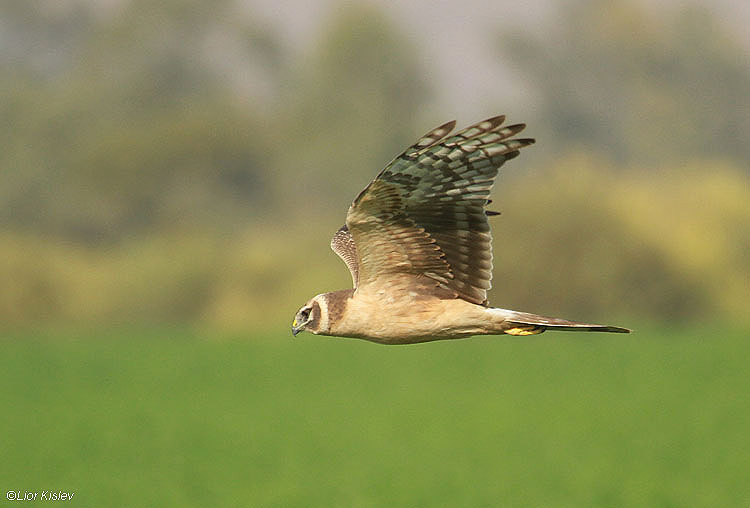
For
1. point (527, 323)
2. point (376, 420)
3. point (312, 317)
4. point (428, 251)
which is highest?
point (428, 251)

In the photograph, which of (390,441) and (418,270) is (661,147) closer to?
(390,441)

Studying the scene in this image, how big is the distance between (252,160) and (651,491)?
33.6 metres

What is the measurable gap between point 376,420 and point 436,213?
1066 inches

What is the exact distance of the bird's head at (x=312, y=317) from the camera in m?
5.97

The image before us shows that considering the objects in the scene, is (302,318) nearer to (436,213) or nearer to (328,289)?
(436,213)

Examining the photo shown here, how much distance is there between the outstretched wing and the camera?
5.86 meters

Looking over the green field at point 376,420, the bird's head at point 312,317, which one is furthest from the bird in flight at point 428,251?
the green field at point 376,420

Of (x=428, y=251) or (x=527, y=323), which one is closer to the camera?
(x=527, y=323)

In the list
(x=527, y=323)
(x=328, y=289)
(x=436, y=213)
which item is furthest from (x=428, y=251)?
(x=328, y=289)

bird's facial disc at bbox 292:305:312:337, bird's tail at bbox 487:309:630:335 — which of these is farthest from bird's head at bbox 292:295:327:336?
bird's tail at bbox 487:309:630:335

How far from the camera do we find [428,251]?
6.27 metres

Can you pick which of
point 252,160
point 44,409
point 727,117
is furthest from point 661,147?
point 44,409

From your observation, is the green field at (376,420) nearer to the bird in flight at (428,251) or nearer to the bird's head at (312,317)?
the bird in flight at (428,251)

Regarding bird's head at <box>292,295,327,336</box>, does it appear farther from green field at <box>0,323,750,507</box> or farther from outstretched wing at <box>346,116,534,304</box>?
green field at <box>0,323,750,507</box>
